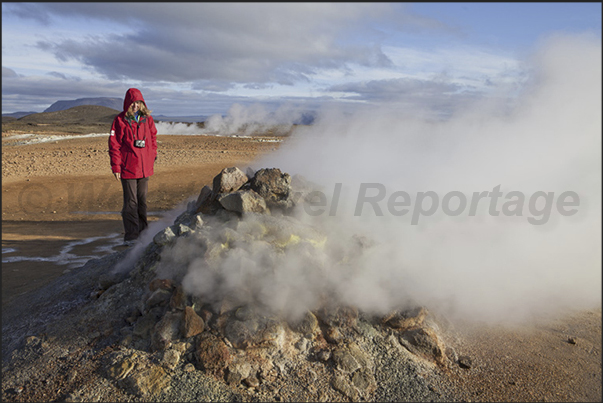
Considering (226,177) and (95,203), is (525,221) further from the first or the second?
(95,203)

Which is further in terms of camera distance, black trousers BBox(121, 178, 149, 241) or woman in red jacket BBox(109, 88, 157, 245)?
black trousers BBox(121, 178, 149, 241)

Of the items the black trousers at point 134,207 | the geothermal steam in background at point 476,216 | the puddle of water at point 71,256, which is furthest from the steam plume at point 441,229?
the puddle of water at point 71,256

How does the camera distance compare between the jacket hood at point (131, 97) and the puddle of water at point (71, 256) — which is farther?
the puddle of water at point (71, 256)

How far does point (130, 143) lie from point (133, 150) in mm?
68

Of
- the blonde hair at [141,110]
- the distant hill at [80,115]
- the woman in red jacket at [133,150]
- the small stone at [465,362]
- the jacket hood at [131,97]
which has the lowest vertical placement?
the distant hill at [80,115]

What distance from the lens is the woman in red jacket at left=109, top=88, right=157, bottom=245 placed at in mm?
3842

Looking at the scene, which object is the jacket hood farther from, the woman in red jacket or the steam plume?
the steam plume

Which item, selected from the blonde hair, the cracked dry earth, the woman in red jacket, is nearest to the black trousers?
the woman in red jacket

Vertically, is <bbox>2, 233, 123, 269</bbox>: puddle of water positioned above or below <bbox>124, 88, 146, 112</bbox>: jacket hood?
below

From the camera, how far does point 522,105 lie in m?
3.92

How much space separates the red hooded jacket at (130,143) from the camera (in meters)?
3.84

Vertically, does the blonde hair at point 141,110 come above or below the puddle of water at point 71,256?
above

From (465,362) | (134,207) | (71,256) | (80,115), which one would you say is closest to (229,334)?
(465,362)

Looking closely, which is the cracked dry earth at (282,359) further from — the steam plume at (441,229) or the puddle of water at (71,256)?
the puddle of water at (71,256)
